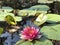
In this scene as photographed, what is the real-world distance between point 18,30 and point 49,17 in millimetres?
247

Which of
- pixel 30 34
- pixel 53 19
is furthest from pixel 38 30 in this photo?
pixel 53 19

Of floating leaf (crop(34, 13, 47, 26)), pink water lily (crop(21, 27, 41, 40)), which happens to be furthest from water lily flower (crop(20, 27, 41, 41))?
floating leaf (crop(34, 13, 47, 26))

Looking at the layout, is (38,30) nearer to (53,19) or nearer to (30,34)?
(30,34)

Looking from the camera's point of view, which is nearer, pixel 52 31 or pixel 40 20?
pixel 52 31

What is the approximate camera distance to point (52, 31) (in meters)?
1.08

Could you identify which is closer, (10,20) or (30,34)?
(30,34)

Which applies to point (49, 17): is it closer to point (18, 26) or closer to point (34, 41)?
point (18, 26)

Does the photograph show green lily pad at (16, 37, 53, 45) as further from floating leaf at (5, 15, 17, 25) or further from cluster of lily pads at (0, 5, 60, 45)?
floating leaf at (5, 15, 17, 25)

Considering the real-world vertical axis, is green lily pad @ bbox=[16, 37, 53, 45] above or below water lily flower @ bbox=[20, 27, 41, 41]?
below

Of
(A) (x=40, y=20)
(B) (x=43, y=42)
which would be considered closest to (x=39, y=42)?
(B) (x=43, y=42)

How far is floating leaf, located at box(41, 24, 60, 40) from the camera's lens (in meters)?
1.04

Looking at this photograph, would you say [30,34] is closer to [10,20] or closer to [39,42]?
[39,42]

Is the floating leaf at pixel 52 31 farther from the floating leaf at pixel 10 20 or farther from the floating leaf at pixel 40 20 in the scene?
the floating leaf at pixel 10 20

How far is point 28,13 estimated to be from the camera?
4.52 ft
